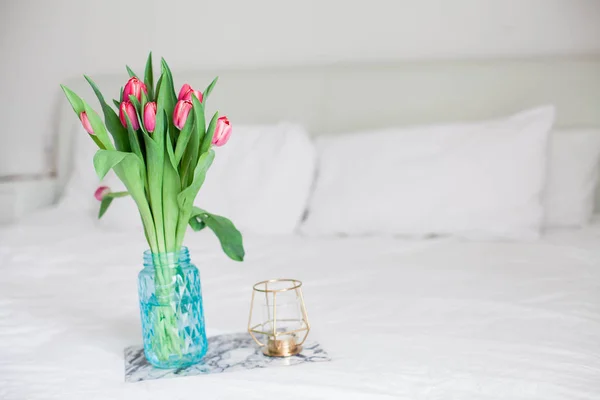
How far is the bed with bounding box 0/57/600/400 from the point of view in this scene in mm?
952

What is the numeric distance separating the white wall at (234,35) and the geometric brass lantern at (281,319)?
→ 6.19ft

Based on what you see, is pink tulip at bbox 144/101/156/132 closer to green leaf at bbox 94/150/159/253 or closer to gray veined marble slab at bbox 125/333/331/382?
green leaf at bbox 94/150/159/253

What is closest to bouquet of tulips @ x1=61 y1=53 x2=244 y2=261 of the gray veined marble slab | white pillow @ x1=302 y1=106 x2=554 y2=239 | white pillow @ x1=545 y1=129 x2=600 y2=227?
the gray veined marble slab

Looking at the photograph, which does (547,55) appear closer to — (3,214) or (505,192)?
(505,192)

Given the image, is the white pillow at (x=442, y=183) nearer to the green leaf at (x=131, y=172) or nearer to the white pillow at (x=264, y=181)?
the white pillow at (x=264, y=181)

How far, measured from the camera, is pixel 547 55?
2.59 m

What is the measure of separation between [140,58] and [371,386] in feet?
7.92

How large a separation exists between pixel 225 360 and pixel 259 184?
1229mm

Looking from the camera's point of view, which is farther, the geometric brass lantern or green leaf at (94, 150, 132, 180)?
the geometric brass lantern

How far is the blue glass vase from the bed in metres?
0.05

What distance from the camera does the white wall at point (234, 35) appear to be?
103 inches

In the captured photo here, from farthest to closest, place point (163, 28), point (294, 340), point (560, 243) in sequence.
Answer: point (163, 28), point (560, 243), point (294, 340)

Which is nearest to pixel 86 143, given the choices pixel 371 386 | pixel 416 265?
pixel 416 265

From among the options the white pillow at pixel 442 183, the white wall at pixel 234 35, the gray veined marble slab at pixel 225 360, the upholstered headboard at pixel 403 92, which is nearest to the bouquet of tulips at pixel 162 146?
the gray veined marble slab at pixel 225 360
